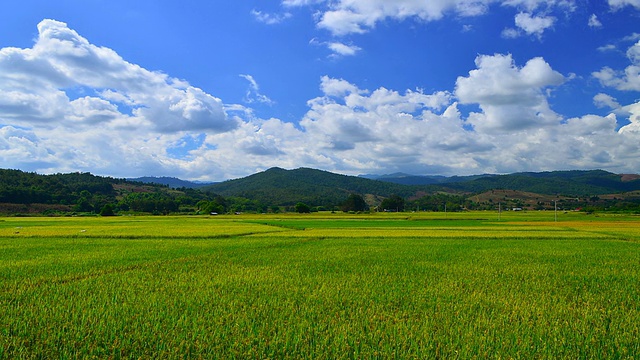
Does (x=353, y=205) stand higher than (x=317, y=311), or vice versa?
(x=317, y=311)

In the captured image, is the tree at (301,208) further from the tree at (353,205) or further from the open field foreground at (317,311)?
the open field foreground at (317,311)

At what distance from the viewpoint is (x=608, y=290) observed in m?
11.2

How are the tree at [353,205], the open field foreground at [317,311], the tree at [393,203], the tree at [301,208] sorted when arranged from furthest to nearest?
the tree at [393,203] < the tree at [353,205] < the tree at [301,208] < the open field foreground at [317,311]

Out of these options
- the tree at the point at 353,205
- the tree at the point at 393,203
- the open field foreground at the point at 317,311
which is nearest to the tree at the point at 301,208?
the tree at the point at 353,205

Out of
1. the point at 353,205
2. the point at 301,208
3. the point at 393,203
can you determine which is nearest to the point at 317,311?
the point at 301,208

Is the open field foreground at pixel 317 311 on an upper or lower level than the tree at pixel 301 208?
upper

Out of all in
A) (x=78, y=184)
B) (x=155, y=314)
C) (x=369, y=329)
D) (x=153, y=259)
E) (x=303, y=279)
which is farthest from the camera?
(x=78, y=184)

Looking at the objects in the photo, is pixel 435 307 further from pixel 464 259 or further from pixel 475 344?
pixel 464 259

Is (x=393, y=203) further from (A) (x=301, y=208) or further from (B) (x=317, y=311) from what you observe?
(B) (x=317, y=311)

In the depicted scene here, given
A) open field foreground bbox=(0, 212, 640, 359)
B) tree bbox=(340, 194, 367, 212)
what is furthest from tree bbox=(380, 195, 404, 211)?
open field foreground bbox=(0, 212, 640, 359)

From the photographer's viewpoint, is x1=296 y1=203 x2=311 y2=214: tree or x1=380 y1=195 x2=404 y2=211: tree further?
x1=380 y1=195 x2=404 y2=211: tree

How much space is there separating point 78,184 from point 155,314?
204 m

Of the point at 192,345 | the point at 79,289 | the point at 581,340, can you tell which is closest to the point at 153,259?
the point at 79,289

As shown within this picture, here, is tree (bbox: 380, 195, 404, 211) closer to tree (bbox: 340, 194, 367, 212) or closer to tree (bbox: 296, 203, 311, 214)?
tree (bbox: 340, 194, 367, 212)
